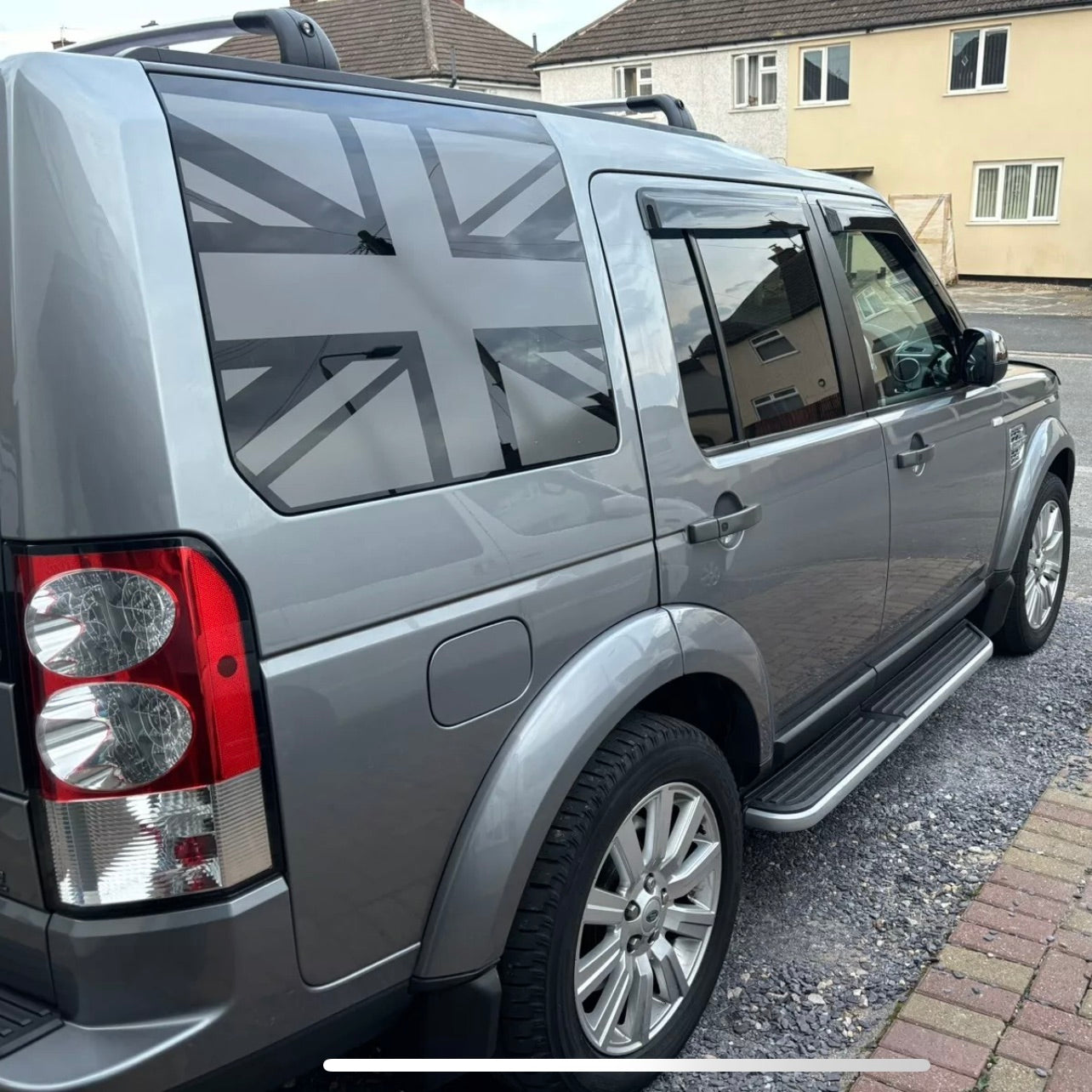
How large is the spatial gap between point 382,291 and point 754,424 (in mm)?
1190

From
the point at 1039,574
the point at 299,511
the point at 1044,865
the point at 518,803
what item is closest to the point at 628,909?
the point at 518,803

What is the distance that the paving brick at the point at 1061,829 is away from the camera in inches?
137

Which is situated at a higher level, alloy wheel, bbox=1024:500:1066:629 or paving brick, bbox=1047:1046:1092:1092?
alloy wheel, bbox=1024:500:1066:629

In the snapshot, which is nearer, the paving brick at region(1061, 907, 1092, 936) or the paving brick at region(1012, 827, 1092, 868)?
the paving brick at region(1061, 907, 1092, 936)

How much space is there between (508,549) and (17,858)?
91cm

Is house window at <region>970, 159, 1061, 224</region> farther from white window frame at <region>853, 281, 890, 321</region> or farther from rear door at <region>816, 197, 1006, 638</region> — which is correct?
white window frame at <region>853, 281, 890, 321</region>

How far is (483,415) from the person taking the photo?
205 cm

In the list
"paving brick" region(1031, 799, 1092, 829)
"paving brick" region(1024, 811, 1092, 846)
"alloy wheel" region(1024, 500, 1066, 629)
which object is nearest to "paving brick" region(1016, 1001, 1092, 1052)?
"paving brick" region(1024, 811, 1092, 846)

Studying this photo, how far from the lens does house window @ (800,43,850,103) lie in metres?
27.7

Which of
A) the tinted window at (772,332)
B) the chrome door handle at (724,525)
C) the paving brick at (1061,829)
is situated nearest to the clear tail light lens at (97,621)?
the chrome door handle at (724,525)

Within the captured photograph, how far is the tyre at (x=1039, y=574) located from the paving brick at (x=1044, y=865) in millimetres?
1458

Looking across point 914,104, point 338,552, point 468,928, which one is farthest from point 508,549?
point 914,104

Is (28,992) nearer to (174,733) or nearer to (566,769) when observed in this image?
(174,733)

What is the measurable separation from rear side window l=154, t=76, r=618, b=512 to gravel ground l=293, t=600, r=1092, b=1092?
1387 mm
